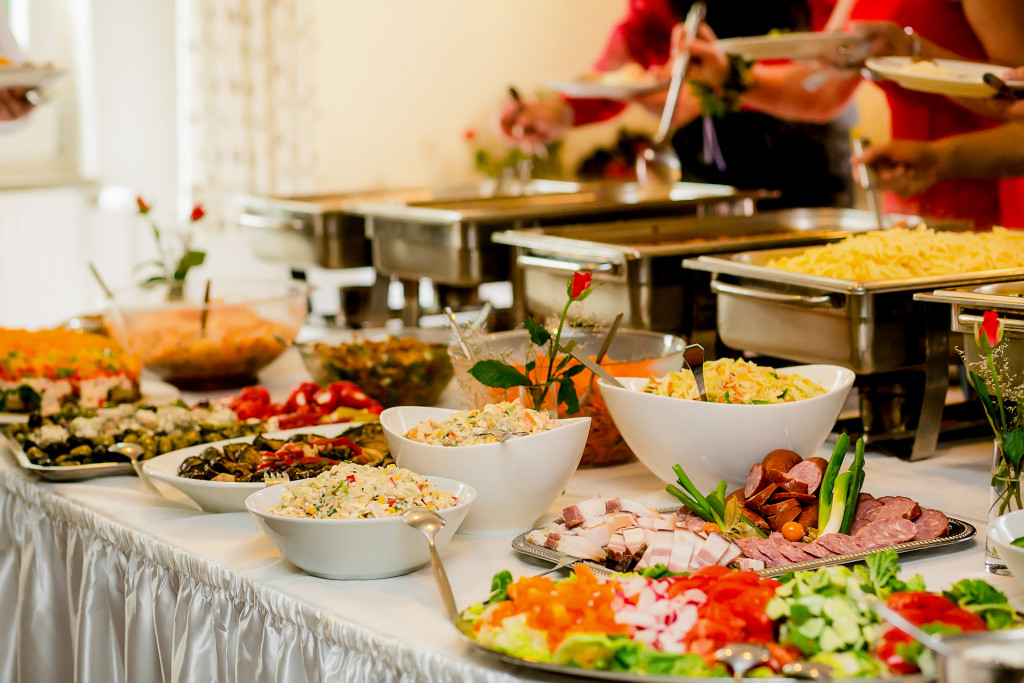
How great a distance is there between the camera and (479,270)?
2.39 meters

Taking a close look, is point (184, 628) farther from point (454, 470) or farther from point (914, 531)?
point (914, 531)

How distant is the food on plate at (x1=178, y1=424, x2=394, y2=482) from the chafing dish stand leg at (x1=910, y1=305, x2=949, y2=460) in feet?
2.36

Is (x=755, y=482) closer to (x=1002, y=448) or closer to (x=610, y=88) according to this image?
(x=1002, y=448)

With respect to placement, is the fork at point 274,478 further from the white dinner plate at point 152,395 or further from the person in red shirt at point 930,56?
the person in red shirt at point 930,56

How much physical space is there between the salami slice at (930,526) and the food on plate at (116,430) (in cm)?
88

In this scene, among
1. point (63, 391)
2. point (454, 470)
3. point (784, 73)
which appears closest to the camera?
point (454, 470)

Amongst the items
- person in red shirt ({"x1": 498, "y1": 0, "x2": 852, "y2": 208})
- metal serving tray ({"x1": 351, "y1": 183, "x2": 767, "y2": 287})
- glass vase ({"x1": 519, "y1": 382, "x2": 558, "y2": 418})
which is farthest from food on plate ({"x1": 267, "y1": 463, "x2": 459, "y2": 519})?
person in red shirt ({"x1": 498, "y1": 0, "x2": 852, "y2": 208})

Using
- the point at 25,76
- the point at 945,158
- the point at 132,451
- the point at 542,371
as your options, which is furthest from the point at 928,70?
the point at 25,76

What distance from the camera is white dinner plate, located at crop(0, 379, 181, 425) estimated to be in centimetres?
175

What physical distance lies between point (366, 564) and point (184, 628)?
0.95 ft

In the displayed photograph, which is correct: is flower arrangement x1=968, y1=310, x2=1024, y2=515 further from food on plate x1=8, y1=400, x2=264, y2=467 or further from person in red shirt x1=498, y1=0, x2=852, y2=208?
person in red shirt x1=498, y1=0, x2=852, y2=208

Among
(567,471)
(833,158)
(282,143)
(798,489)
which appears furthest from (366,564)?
(282,143)

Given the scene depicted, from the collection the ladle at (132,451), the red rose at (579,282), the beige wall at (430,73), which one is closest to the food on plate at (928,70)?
the red rose at (579,282)

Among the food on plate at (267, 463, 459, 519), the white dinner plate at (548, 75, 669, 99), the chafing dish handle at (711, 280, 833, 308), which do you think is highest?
the white dinner plate at (548, 75, 669, 99)
